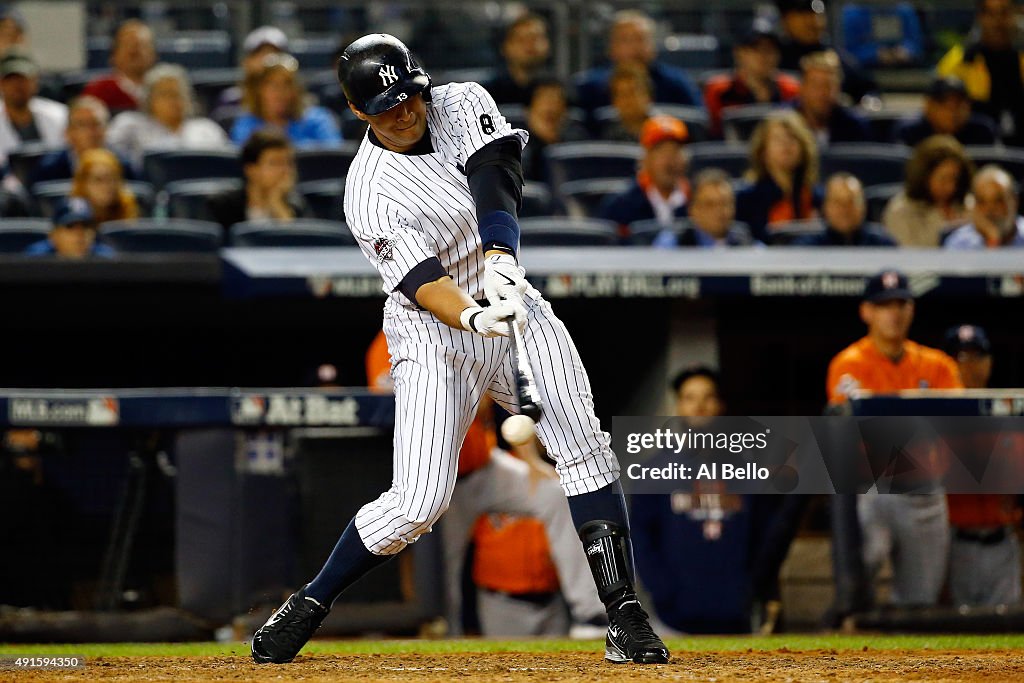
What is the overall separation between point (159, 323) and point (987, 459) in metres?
4.14

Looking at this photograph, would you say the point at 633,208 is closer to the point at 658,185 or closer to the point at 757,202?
the point at 658,185

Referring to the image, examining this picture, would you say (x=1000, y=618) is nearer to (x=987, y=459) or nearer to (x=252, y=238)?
(x=987, y=459)

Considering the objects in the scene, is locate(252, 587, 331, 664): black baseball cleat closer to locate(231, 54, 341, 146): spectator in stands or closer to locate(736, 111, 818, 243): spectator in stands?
locate(736, 111, 818, 243): spectator in stands

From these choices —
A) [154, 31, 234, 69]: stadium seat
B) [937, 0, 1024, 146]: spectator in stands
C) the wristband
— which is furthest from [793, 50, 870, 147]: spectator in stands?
the wristband

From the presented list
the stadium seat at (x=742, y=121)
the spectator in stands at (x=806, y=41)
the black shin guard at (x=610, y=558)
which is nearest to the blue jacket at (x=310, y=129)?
the stadium seat at (x=742, y=121)

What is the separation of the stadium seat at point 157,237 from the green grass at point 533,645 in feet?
7.53

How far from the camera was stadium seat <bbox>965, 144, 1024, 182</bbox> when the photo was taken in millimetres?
8492

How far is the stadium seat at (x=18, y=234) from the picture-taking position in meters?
7.05

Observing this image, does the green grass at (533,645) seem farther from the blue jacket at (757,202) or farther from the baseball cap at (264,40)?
the baseball cap at (264,40)

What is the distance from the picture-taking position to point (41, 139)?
27.1ft

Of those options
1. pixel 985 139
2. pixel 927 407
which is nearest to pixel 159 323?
pixel 927 407

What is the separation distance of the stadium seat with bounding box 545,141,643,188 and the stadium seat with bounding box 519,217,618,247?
830 mm

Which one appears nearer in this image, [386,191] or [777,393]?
[386,191]

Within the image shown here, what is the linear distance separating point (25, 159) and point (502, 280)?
5259mm
